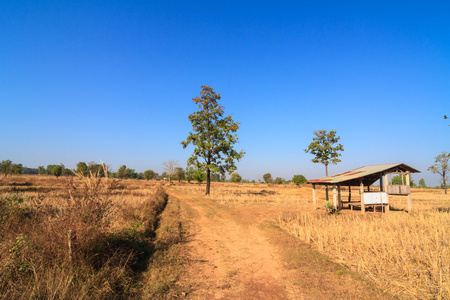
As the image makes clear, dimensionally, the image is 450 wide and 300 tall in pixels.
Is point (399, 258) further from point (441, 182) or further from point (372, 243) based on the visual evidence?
point (441, 182)

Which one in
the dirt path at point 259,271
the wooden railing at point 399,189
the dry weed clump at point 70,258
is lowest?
the dirt path at point 259,271

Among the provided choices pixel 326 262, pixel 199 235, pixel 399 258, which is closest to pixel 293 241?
pixel 326 262

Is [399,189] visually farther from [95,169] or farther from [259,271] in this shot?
[95,169]

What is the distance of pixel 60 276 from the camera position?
4574 mm

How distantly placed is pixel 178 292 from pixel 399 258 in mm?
6380

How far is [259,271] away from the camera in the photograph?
6.50m

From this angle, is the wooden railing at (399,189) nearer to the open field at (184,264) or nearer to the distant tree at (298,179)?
the open field at (184,264)

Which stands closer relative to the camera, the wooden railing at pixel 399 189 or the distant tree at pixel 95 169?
the distant tree at pixel 95 169

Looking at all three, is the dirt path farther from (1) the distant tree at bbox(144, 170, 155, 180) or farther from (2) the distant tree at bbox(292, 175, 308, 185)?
(1) the distant tree at bbox(144, 170, 155, 180)

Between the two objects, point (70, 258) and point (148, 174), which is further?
point (148, 174)

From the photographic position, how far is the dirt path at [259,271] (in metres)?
5.21

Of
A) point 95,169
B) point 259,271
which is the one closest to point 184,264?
point 259,271

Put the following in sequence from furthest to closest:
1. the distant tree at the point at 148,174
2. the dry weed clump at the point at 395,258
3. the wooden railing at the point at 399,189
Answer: the distant tree at the point at 148,174
the wooden railing at the point at 399,189
the dry weed clump at the point at 395,258

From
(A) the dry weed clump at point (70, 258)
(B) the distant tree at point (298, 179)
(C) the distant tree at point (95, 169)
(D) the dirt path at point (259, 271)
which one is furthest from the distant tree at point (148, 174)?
(C) the distant tree at point (95, 169)
